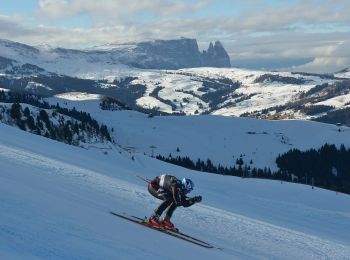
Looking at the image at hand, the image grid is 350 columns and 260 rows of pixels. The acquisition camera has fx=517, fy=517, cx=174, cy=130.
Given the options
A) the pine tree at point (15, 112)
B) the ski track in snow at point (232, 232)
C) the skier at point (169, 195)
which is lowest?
the ski track in snow at point (232, 232)

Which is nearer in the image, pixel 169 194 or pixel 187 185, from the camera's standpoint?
pixel 187 185

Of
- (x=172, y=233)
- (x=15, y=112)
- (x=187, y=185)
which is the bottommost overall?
(x=172, y=233)

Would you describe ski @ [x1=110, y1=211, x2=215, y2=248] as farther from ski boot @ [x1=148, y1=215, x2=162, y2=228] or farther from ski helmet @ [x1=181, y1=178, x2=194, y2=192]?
ski helmet @ [x1=181, y1=178, x2=194, y2=192]

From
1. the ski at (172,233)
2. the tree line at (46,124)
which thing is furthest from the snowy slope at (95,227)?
the tree line at (46,124)

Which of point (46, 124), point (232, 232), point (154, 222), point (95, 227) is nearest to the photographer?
point (95, 227)

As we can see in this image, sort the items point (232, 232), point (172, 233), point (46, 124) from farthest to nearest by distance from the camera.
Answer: point (46, 124), point (232, 232), point (172, 233)

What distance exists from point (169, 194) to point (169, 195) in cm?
4

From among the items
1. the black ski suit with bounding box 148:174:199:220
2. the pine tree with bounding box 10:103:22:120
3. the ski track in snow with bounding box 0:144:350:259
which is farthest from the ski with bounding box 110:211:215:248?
the pine tree with bounding box 10:103:22:120

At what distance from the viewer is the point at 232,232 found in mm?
24141

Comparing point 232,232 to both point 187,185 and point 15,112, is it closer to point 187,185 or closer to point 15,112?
point 187,185

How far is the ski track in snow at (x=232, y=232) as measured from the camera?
22.1 m

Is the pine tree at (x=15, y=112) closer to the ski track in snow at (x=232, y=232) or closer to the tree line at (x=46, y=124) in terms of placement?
the tree line at (x=46, y=124)

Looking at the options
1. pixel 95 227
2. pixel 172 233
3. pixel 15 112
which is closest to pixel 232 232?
pixel 172 233

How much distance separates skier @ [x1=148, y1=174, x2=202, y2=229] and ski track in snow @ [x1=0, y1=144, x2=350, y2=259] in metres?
2.18
